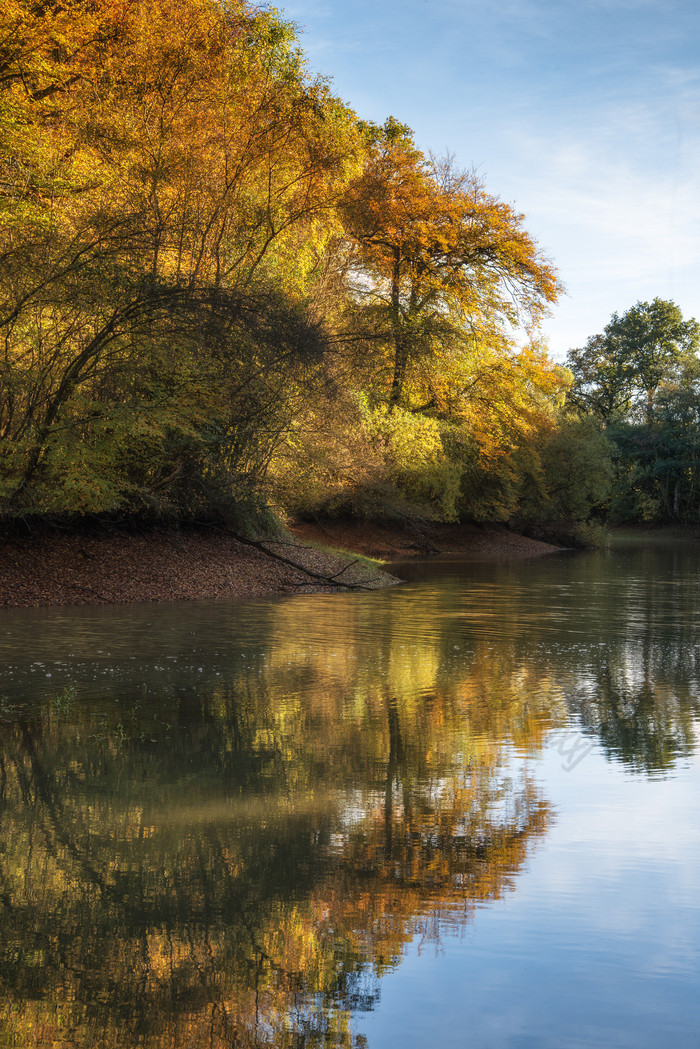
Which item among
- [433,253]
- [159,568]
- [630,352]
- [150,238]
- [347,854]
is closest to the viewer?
[347,854]

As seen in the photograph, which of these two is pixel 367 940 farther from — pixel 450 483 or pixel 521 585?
pixel 450 483

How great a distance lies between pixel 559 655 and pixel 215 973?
1159cm

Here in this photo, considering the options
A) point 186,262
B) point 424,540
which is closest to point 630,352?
point 424,540

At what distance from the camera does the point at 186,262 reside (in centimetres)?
2394

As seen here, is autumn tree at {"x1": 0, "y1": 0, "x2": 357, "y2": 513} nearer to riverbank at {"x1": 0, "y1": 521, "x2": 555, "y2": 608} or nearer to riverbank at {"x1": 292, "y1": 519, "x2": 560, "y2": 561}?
riverbank at {"x1": 0, "y1": 521, "x2": 555, "y2": 608}

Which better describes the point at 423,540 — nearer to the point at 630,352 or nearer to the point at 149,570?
the point at 149,570

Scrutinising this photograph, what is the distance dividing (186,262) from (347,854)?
19.7 metres

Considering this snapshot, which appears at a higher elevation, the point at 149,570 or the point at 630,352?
the point at 630,352

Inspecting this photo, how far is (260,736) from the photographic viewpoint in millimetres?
9875

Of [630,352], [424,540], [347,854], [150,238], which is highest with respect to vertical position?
[630,352]

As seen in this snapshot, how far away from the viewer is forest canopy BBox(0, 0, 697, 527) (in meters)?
19.0

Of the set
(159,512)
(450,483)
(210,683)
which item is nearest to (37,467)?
(159,512)

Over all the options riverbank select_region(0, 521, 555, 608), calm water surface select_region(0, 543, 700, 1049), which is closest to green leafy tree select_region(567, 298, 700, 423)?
riverbank select_region(0, 521, 555, 608)

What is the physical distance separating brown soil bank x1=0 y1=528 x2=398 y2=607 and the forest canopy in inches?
33.7
